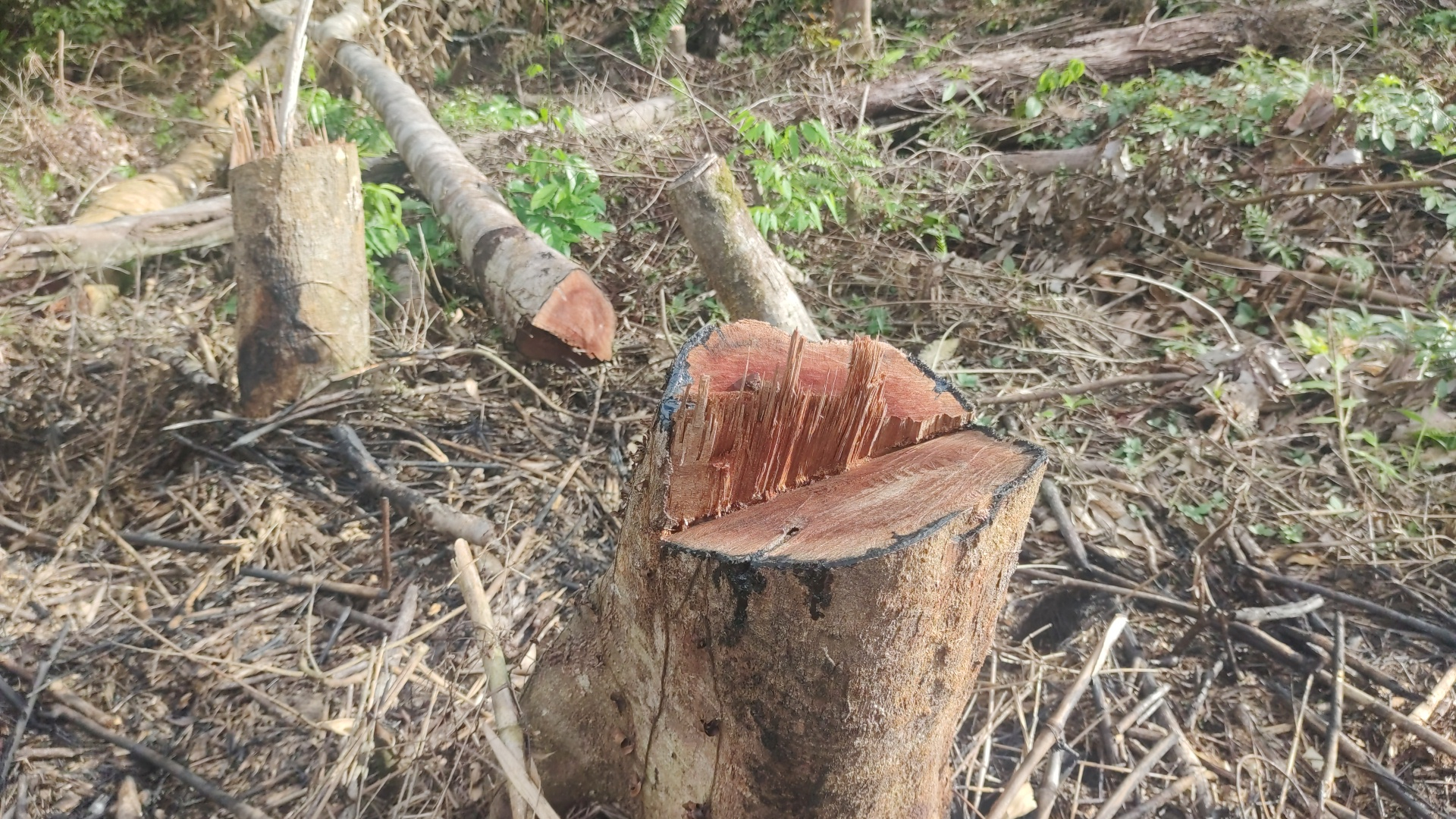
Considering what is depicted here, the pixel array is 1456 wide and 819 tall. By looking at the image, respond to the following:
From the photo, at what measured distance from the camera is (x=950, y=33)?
22.6ft

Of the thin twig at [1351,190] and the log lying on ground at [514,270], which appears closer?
the log lying on ground at [514,270]

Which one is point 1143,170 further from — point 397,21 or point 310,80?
point 397,21

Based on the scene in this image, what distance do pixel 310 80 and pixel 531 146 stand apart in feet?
8.59

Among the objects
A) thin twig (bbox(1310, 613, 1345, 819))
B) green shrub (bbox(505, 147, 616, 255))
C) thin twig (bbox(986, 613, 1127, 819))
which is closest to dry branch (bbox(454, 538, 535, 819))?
thin twig (bbox(986, 613, 1127, 819))

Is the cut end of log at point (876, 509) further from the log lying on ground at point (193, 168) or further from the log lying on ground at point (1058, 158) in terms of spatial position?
the log lying on ground at point (193, 168)

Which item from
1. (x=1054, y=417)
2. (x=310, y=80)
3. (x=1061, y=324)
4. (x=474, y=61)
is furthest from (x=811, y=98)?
(x=474, y=61)

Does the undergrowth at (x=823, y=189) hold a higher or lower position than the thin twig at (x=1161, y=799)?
higher

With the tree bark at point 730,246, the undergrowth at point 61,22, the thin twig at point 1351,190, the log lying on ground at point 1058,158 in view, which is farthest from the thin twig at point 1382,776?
the undergrowth at point 61,22

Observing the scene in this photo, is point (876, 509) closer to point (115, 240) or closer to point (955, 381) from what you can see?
point (955, 381)

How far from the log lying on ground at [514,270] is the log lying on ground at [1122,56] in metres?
2.60

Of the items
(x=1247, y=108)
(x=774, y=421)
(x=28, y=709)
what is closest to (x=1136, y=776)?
(x=774, y=421)

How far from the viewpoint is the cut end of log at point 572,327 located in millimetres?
3062

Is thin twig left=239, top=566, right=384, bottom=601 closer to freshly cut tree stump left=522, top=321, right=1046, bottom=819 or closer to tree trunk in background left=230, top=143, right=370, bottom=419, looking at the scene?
tree trunk in background left=230, top=143, right=370, bottom=419

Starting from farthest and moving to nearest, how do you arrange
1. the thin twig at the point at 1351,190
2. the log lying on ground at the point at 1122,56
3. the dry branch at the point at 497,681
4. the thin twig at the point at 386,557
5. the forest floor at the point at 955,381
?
the log lying on ground at the point at 1122,56
the thin twig at the point at 1351,190
the thin twig at the point at 386,557
the forest floor at the point at 955,381
the dry branch at the point at 497,681
